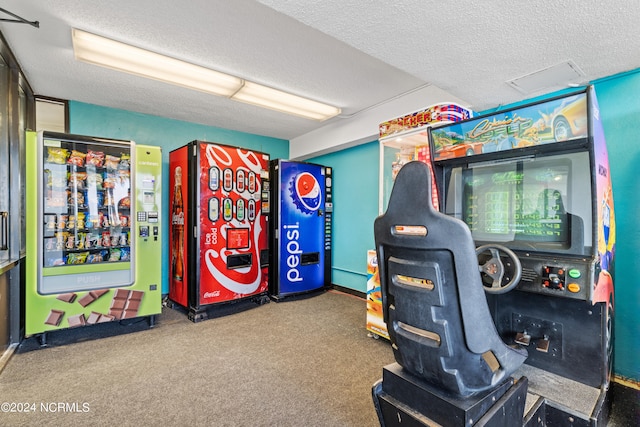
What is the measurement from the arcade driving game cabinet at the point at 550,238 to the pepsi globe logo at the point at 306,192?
2.65 m

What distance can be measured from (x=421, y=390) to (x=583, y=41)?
77.9 inches

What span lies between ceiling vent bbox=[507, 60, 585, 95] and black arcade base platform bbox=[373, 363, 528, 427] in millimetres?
1855

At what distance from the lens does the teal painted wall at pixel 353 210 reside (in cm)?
425

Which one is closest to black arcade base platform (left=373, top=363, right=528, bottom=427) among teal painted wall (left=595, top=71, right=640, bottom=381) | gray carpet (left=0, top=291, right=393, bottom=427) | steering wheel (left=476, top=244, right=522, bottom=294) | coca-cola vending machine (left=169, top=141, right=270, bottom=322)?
steering wheel (left=476, top=244, right=522, bottom=294)

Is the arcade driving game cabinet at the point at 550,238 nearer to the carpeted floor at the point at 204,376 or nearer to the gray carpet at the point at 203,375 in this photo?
the carpeted floor at the point at 204,376

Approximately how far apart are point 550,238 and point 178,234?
380 cm

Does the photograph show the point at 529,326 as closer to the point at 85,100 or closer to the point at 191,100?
the point at 191,100

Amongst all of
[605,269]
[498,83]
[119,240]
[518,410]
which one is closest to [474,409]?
[518,410]

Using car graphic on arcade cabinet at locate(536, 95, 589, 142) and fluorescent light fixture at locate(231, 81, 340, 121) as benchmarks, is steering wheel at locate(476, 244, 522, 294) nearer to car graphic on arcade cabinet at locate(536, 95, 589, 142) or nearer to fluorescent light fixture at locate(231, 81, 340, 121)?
car graphic on arcade cabinet at locate(536, 95, 589, 142)

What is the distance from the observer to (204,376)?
227 cm

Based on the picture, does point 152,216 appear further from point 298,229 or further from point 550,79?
point 550,79

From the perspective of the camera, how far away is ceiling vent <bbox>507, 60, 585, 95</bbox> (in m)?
1.91

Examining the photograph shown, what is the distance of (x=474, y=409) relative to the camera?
1.07 meters

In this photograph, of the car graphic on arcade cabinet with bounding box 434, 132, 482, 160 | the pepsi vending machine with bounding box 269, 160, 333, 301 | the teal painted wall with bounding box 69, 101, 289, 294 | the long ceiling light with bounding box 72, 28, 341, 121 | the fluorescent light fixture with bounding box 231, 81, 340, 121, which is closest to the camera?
the car graphic on arcade cabinet with bounding box 434, 132, 482, 160
